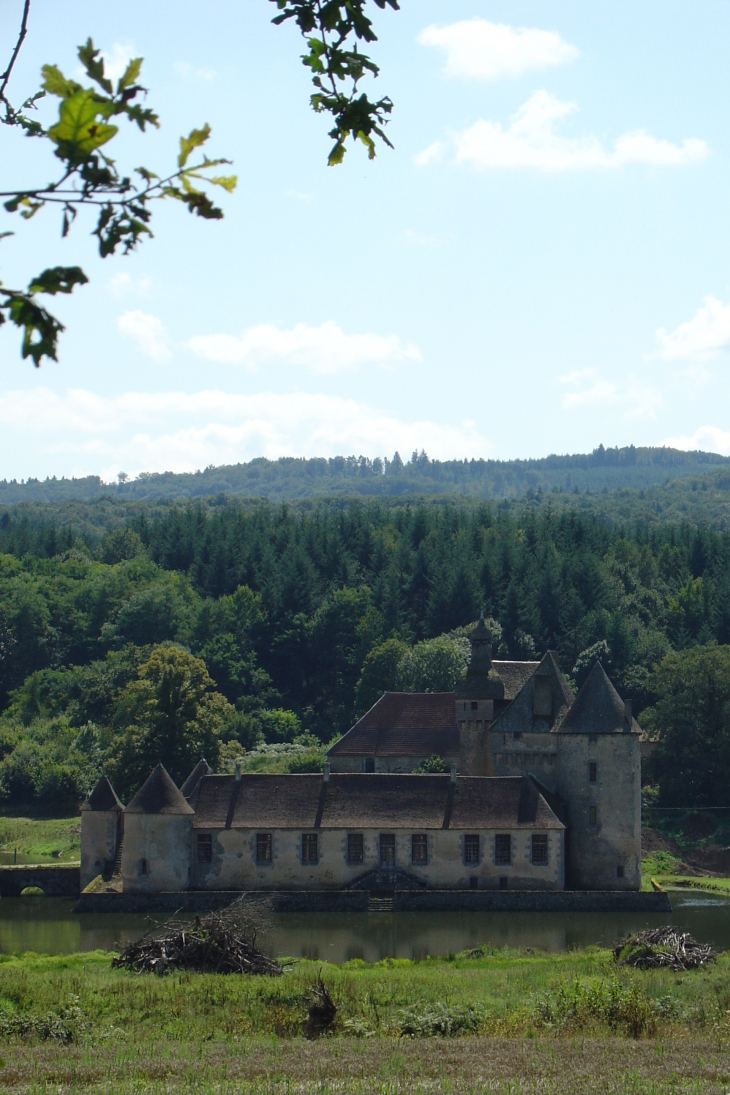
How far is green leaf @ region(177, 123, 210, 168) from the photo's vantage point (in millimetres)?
5923

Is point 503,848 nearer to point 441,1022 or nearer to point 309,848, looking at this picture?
point 309,848

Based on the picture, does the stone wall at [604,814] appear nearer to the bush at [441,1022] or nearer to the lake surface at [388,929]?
the lake surface at [388,929]

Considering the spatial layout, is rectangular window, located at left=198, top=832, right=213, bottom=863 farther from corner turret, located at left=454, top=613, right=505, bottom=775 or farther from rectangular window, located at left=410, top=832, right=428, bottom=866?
corner turret, located at left=454, top=613, right=505, bottom=775

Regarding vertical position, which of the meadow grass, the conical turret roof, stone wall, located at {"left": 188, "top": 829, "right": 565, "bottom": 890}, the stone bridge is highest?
the conical turret roof

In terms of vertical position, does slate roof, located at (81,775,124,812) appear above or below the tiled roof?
below

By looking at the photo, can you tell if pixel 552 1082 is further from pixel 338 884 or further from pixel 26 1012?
pixel 338 884

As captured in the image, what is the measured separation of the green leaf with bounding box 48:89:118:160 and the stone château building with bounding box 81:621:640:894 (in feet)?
135

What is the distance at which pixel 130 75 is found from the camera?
5691 mm

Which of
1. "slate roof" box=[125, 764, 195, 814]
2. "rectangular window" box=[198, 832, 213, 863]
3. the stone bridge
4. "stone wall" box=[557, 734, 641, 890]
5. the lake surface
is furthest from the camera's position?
the stone bridge

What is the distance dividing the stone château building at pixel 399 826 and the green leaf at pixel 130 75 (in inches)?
1627

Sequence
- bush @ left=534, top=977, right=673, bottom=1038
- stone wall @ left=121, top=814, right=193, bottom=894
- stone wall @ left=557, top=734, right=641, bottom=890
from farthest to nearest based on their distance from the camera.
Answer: stone wall @ left=557, top=734, right=641, bottom=890
stone wall @ left=121, top=814, right=193, bottom=894
bush @ left=534, top=977, right=673, bottom=1038

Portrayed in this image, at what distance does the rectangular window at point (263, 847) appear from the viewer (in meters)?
45.7

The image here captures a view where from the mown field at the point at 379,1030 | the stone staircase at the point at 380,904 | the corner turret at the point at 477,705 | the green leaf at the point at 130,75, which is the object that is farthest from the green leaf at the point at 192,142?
the corner turret at the point at 477,705

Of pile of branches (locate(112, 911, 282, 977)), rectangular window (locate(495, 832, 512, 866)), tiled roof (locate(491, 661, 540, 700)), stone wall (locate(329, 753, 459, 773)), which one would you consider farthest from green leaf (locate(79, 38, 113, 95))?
stone wall (locate(329, 753, 459, 773))
